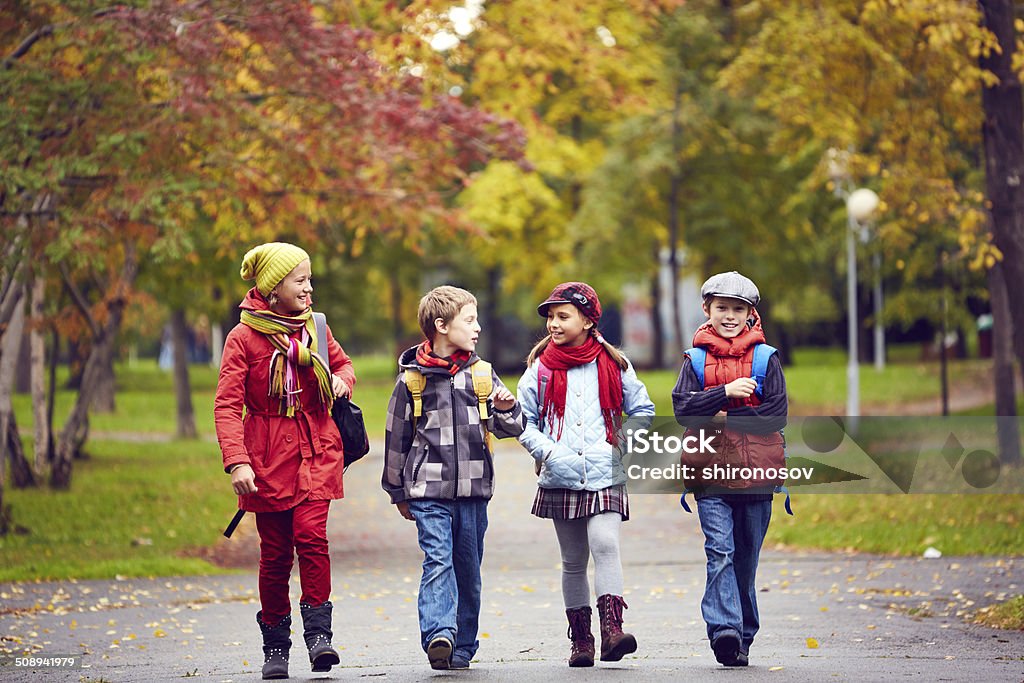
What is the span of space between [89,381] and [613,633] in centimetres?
1174

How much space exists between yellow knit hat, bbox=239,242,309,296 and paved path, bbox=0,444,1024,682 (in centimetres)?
178

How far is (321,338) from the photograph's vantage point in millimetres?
6828

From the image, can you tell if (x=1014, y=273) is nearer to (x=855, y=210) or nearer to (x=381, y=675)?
(x=381, y=675)

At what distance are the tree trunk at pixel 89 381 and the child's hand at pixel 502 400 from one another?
10709 mm

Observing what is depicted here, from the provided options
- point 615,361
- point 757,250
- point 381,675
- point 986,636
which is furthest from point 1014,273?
point 757,250

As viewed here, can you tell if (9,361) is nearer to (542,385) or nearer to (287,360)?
(287,360)

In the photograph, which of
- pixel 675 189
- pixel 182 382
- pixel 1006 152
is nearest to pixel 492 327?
pixel 675 189

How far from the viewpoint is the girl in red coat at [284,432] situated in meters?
6.56

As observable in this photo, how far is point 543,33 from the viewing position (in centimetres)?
1577

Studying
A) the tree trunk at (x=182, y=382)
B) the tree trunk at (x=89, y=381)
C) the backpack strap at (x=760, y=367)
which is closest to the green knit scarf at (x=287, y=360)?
the backpack strap at (x=760, y=367)

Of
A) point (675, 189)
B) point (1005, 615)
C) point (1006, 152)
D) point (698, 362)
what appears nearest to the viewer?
point (698, 362)

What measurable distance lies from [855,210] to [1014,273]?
10.6 metres

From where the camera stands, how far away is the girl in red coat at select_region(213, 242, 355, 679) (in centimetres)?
656

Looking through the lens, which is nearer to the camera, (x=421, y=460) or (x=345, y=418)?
(x=421, y=460)
